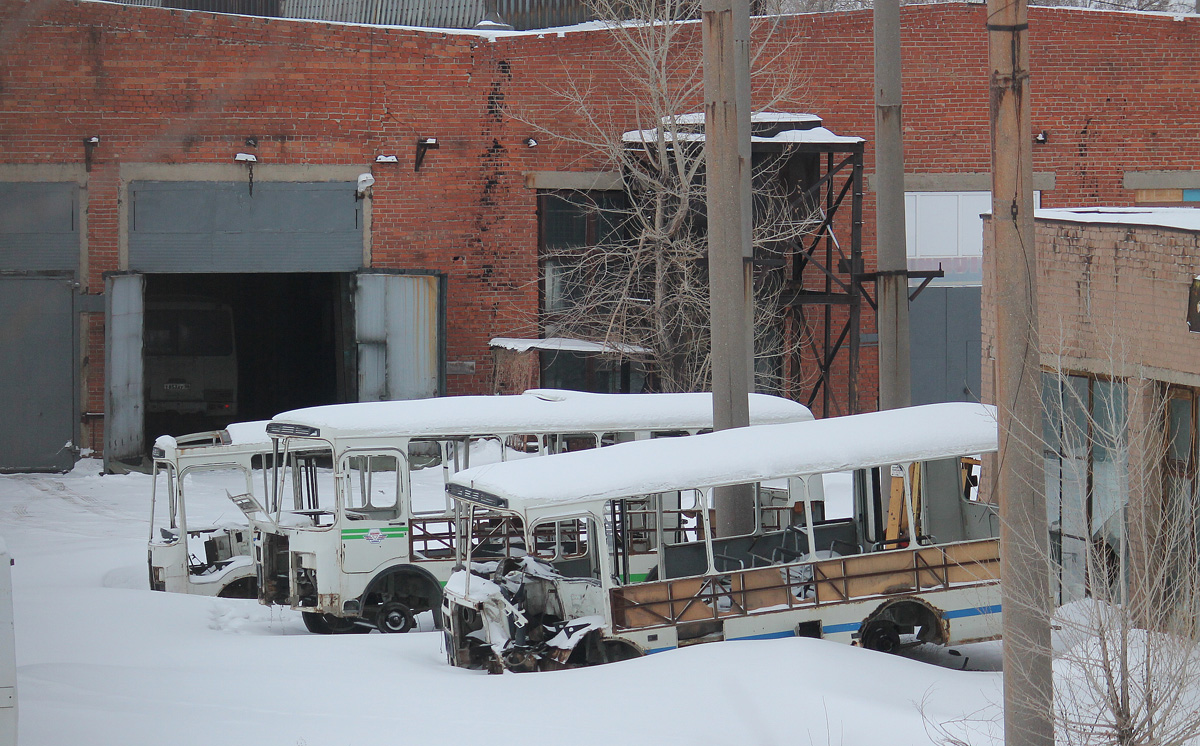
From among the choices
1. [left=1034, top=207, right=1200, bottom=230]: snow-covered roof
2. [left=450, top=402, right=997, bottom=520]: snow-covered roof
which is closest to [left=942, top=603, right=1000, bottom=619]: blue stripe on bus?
[left=450, top=402, right=997, bottom=520]: snow-covered roof

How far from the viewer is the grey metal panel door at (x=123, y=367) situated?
20.1 meters

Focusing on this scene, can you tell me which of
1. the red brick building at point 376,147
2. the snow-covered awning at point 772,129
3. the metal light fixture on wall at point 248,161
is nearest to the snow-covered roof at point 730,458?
the snow-covered awning at point 772,129

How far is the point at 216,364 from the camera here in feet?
74.4

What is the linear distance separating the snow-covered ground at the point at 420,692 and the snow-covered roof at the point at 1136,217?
4.39 m

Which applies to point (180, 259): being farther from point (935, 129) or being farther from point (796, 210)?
point (935, 129)

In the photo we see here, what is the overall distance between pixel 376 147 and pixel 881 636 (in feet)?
45.6

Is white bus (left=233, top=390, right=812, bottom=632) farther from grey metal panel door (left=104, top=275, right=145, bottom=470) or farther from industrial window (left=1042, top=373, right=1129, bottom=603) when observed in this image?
grey metal panel door (left=104, top=275, right=145, bottom=470)

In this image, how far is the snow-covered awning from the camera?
781 inches

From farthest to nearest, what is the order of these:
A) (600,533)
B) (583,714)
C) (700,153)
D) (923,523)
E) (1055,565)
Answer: (700,153)
(923,523)
(600,533)
(583,714)
(1055,565)

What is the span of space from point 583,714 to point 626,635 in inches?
64.7

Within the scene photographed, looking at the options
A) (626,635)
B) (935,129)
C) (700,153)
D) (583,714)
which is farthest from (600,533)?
(935,129)

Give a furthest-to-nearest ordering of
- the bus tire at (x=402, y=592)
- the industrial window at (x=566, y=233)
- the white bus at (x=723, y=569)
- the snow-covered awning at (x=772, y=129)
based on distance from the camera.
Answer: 1. the industrial window at (x=566, y=233)
2. the snow-covered awning at (x=772, y=129)
3. the bus tire at (x=402, y=592)
4. the white bus at (x=723, y=569)

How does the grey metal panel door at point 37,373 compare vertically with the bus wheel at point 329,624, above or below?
above

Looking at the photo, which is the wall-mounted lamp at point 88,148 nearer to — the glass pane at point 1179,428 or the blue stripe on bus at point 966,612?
the blue stripe on bus at point 966,612
